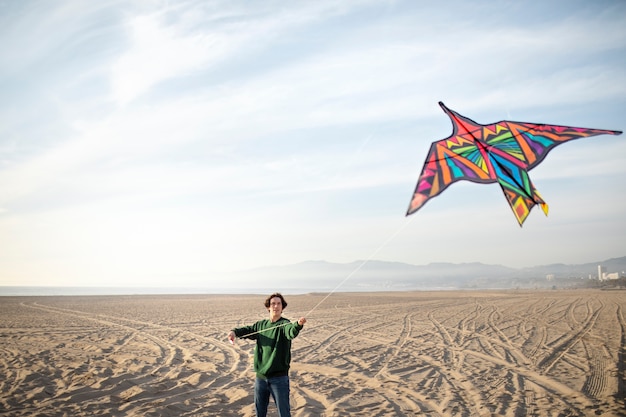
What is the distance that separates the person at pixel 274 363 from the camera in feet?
11.7

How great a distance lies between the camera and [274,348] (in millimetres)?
3650

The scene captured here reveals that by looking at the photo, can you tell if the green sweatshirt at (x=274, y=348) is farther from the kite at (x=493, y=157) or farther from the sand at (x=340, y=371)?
the kite at (x=493, y=157)

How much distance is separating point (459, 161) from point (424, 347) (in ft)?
20.4

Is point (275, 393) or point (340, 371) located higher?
point (275, 393)

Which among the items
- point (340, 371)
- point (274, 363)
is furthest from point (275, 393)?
point (340, 371)

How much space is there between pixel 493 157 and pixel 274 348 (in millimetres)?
3565

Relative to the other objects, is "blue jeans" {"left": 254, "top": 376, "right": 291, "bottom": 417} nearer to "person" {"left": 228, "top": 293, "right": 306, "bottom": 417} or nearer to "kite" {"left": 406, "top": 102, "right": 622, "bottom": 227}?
"person" {"left": 228, "top": 293, "right": 306, "bottom": 417}

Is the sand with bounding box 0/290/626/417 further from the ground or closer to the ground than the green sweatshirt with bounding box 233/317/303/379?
closer to the ground

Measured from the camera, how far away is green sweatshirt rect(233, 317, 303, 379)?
3.59 metres

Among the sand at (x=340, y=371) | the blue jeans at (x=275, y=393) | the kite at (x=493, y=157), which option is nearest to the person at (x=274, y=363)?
the blue jeans at (x=275, y=393)

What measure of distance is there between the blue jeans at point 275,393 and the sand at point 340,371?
1.81 meters

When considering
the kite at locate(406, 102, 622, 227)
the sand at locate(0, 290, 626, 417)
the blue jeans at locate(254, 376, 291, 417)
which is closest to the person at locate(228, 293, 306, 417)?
the blue jeans at locate(254, 376, 291, 417)

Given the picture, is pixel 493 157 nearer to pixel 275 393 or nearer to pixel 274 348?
pixel 274 348

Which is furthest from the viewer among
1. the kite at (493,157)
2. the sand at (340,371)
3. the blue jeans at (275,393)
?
the sand at (340,371)
